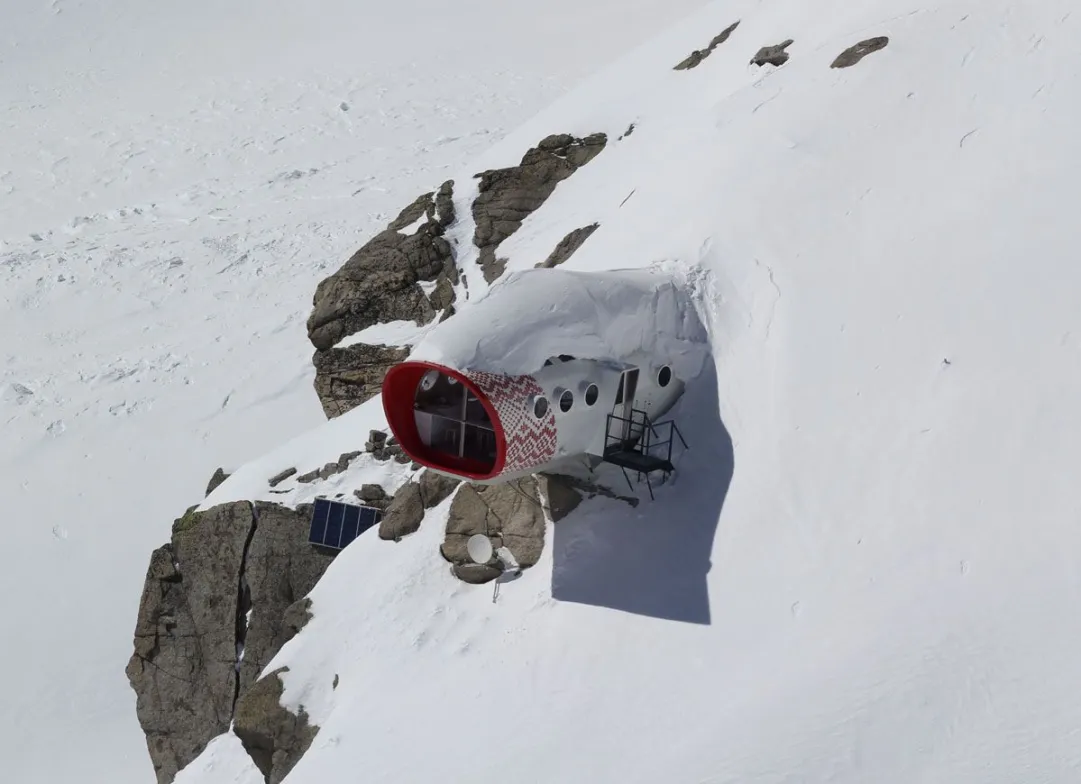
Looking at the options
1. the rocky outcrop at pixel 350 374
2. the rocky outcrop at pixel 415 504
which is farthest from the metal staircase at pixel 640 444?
the rocky outcrop at pixel 350 374

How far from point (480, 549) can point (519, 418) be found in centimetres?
307

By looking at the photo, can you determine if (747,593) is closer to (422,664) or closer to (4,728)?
(422,664)

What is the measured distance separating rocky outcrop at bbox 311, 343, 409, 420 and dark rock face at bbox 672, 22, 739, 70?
40.2 ft

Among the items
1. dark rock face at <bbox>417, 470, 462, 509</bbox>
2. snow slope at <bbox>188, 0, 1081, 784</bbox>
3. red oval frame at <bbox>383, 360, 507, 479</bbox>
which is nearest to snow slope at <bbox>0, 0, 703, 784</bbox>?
dark rock face at <bbox>417, 470, 462, 509</bbox>

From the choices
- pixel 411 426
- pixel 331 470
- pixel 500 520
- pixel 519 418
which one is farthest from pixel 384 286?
pixel 519 418

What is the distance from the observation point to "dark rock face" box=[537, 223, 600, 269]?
24.0 metres

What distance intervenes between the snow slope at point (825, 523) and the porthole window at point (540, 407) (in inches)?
87.6

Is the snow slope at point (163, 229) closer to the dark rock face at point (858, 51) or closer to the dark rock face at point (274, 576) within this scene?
the dark rock face at point (274, 576)

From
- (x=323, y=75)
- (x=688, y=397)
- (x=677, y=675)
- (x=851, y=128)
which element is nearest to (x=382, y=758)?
(x=677, y=675)

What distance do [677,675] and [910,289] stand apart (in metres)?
7.28

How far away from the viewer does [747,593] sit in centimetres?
1584

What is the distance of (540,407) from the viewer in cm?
1636

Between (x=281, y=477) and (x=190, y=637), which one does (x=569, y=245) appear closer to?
(x=281, y=477)

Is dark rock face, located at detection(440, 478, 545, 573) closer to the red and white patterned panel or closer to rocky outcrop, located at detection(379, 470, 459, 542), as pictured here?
rocky outcrop, located at detection(379, 470, 459, 542)
